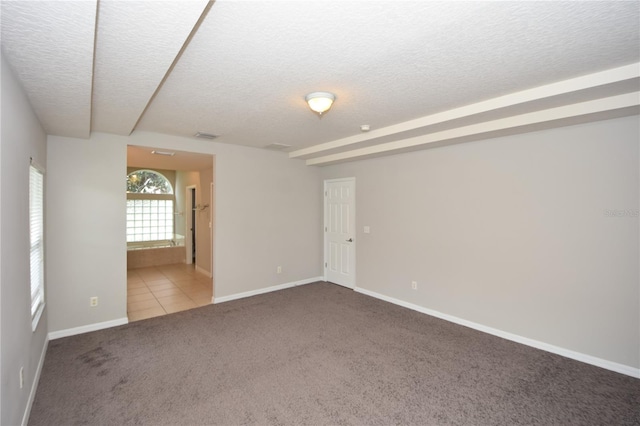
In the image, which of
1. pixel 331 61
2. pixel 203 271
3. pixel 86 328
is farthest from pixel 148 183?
pixel 331 61

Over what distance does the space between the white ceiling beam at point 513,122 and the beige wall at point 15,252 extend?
383cm

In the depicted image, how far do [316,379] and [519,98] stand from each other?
311 cm

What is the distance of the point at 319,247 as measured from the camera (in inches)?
243

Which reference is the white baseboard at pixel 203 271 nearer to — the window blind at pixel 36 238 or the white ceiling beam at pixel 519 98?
the window blind at pixel 36 238

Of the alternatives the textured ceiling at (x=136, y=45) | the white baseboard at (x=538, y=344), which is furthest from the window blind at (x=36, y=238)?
the white baseboard at (x=538, y=344)

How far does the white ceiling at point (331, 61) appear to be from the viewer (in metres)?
1.55

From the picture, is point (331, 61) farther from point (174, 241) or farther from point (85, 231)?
point (174, 241)

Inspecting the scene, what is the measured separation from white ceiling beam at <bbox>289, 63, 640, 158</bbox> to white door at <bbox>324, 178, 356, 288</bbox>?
160 cm

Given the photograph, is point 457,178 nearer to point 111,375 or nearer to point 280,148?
point 280,148

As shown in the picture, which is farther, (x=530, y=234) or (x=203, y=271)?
(x=203, y=271)

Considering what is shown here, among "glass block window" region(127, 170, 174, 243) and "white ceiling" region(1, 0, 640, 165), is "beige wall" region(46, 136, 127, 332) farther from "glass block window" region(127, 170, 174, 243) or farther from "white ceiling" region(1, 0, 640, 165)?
"glass block window" region(127, 170, 174, 243)

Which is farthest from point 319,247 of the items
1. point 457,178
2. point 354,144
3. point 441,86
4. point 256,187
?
point 441,86

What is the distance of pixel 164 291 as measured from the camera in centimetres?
550

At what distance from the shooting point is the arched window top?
8305 millimetres
